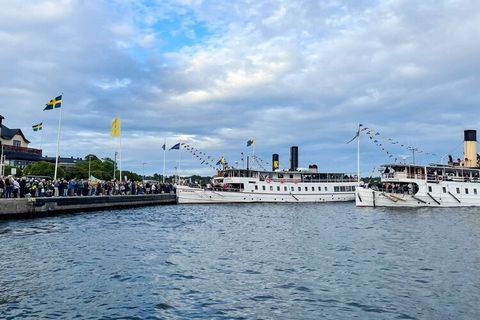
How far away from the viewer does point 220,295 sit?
15.6 meters

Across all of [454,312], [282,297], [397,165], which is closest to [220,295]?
[282,297]

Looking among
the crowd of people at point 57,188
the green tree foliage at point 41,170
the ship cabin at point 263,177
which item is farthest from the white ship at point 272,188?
the green tree foliage at point 41,170

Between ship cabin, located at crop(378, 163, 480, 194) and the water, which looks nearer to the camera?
the water

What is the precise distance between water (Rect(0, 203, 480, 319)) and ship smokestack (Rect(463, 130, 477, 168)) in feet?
157

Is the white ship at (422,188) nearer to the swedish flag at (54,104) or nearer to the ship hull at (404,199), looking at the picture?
the ship hull at (404,199)

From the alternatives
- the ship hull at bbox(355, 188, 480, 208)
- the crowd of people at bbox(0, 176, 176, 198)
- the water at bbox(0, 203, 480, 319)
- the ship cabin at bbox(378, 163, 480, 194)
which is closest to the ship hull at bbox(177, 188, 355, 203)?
the crowd of people at bbox(0, 176, 176, 198)

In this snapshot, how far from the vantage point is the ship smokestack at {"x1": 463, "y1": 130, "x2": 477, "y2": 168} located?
74875 mm

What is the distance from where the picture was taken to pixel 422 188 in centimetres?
6612

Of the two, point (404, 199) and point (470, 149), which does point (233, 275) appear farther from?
point (470, 149)

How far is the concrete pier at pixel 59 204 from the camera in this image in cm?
3609

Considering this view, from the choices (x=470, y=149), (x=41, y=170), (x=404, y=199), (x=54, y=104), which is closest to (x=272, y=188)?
(x=404, y=199)

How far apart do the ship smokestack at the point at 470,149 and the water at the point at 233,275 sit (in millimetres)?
47745

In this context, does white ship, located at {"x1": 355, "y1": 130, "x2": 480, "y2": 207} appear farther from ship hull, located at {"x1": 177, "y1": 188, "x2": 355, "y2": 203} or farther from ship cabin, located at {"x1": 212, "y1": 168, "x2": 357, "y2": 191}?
ship cabin, located at {"x1": 212, "y1": 168, "x2": 357, "y2": 191}

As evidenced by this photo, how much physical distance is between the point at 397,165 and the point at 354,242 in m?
40.2
